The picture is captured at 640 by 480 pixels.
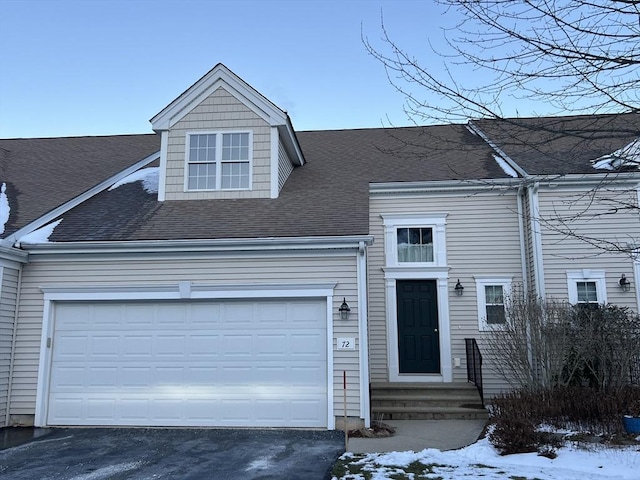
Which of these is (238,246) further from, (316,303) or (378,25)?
(378,25)

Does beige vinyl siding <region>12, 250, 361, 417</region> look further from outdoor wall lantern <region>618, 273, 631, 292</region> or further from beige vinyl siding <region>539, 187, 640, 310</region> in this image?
outdoor wall lantern <region>618, 273, 631, 292</region>

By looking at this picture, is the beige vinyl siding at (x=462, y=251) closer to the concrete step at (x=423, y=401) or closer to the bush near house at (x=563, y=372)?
the concrete step at (x=423, y=401)

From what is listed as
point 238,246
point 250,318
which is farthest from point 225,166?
point 250,318

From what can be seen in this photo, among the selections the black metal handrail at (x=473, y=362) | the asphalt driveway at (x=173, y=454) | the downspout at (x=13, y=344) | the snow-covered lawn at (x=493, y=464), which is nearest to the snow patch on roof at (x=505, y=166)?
the black metal handrail at (x=473, y=362)

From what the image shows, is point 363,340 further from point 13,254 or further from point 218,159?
point 13,254

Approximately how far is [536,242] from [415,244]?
2.42 metres

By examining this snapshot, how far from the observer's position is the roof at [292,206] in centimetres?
929

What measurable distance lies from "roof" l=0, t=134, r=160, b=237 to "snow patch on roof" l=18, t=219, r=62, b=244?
1.15ft

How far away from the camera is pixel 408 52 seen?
4.52 meters

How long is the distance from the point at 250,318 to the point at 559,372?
503cm

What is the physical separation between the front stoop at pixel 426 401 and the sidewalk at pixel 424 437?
7.3 inches

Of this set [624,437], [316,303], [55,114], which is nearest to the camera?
[624,437]

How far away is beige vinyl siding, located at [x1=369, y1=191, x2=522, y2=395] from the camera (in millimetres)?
10875

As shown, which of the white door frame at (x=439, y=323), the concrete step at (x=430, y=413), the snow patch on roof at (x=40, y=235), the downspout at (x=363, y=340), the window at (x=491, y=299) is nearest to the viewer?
the downspout at (x=363, y=340)
